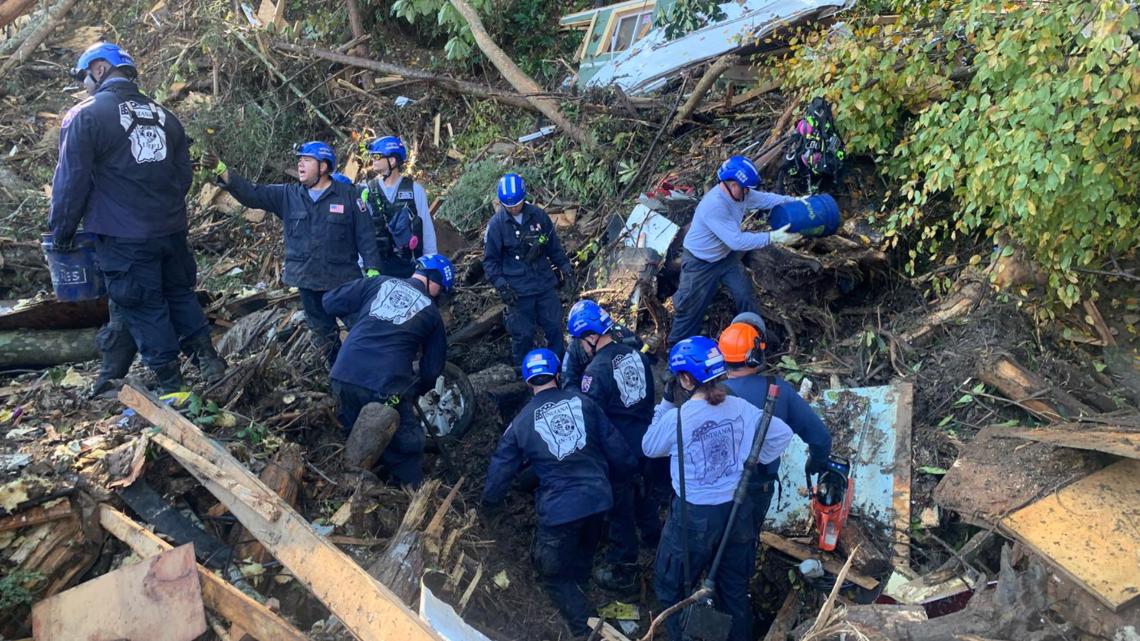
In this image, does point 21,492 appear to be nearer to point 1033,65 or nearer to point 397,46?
point 1033,65

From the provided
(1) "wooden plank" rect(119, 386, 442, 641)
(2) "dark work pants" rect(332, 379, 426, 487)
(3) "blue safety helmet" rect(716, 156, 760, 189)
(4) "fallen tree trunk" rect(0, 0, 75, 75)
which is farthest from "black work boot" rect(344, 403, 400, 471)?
(4) "fallen tree trunk" rect(0, 0, 75, 75)

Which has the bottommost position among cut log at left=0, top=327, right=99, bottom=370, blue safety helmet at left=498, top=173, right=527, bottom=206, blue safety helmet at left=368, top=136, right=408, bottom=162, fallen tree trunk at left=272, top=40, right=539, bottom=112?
fallen tree trunk at left=272, top=40, right=539, bottom=112

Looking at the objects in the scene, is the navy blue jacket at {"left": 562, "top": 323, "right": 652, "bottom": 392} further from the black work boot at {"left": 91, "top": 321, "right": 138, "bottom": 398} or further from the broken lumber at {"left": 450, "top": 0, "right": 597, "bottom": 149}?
the broken lumber at {"left": 450, "top": 0, "right": 597, "bottom": 149}

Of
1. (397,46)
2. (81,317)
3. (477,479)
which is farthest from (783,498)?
(397,46)

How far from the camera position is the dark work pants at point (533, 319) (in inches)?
298

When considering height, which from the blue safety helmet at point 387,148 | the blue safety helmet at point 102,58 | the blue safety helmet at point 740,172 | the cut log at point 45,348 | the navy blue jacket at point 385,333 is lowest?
the cut log at point 45,348

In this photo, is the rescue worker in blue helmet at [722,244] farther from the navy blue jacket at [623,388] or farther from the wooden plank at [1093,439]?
the wooden plank at [1093,439]

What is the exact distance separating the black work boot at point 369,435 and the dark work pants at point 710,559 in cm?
186

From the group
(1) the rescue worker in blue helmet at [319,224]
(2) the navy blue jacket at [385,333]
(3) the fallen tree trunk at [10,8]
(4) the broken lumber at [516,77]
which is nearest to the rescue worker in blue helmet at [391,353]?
(2) the navy blue jacket at [385,333]

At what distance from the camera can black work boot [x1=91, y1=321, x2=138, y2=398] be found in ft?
19.4

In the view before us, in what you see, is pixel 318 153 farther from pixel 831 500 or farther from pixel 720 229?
pixel 831 500

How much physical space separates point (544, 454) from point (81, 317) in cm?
395

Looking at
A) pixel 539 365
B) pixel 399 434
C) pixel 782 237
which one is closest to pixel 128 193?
pixel 399 434

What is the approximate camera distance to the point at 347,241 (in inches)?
264
